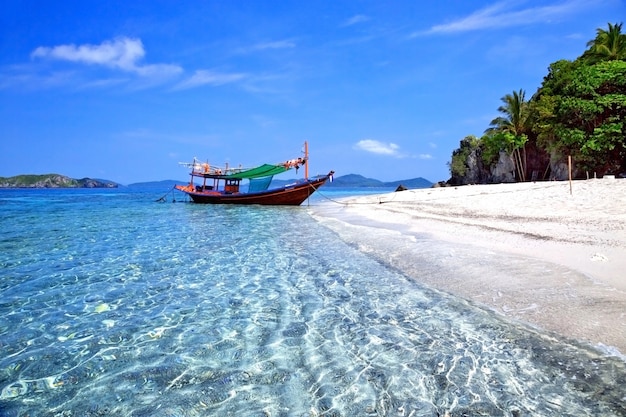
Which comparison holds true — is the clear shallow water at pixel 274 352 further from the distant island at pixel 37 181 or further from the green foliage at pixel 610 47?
the distant island at pixel 37 181

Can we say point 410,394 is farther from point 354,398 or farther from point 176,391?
point 176,391

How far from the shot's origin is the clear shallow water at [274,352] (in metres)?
3.24

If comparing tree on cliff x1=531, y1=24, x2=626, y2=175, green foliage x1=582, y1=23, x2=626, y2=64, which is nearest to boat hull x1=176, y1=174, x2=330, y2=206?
tree on cliff x1=531, y1=24, x2=626, y2=175

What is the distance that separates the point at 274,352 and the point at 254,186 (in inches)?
1101

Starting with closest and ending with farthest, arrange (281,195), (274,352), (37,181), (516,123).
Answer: (274,352) < (281,195) < (516,123) < (37,181)

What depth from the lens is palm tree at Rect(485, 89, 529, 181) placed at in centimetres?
3766

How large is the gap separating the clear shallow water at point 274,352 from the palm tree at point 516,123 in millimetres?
36364

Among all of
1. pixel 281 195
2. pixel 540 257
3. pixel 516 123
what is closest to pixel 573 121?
pixel 516 123

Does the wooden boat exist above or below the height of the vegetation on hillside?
below

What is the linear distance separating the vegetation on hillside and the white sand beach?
48.4 ft

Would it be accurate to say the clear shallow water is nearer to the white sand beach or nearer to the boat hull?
the white sand beach

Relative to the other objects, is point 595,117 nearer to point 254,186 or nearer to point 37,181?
point 254,186

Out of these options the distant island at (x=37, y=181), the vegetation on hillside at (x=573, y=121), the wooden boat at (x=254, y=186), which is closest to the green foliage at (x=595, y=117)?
the vegetation on hillside at (x=573, y=121)

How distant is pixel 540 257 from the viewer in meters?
7.50
